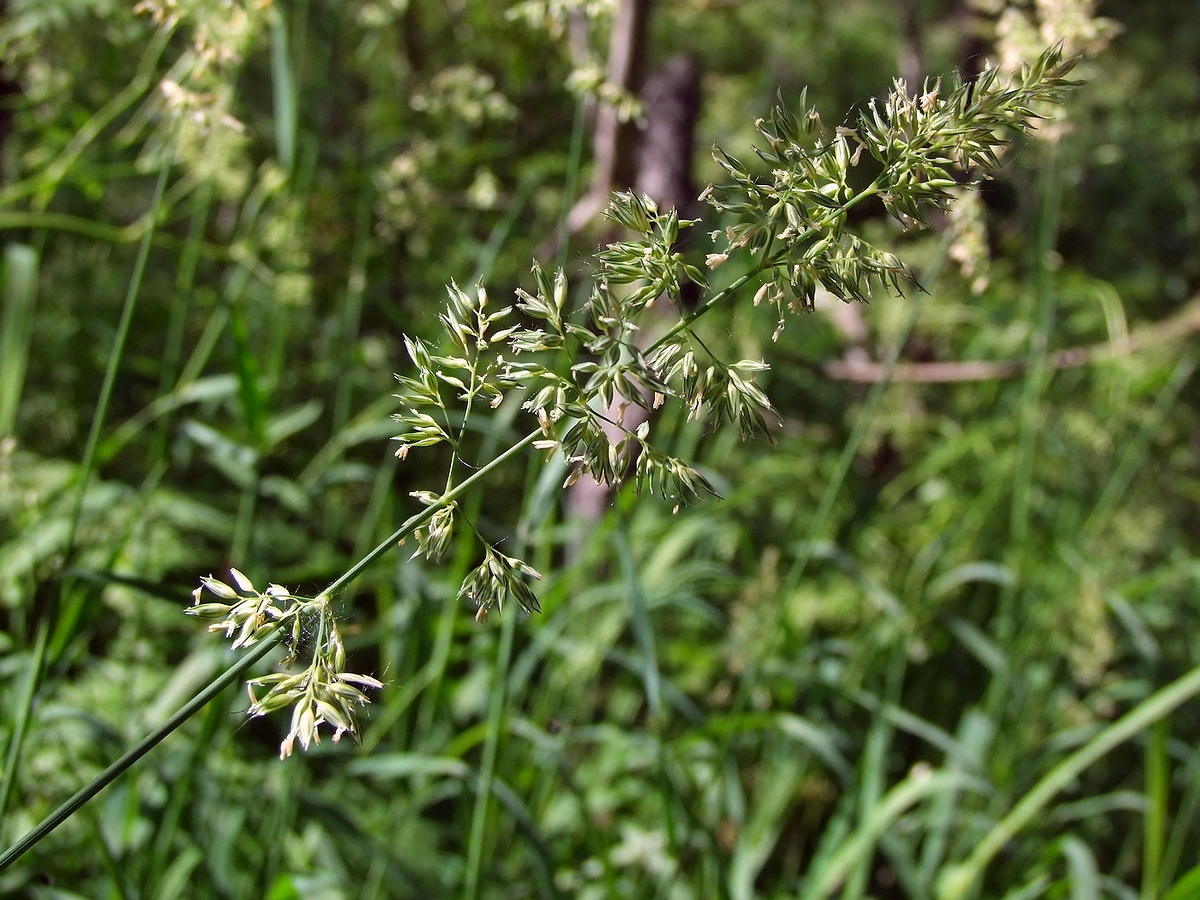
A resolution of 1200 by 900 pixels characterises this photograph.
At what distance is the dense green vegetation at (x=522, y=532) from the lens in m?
1.45

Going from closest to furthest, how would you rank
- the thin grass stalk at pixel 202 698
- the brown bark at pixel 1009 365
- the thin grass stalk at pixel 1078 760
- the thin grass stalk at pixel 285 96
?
the thin grass stalk at pixel 202 698
the thin grass stalk at pixel 1078 760
the thin grass stalk at pixel 285 96
the brown bark at pixel 1009 365

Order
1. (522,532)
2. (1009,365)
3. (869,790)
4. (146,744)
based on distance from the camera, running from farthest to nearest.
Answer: (1009,365)
(869,790)
(522,532)
(146,744)

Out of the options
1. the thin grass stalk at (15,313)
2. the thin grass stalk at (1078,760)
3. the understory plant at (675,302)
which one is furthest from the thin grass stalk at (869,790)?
the thin grass stalk at (15,313)

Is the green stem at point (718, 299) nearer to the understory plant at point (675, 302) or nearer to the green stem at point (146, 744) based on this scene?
the understory plant at point (675, 302)

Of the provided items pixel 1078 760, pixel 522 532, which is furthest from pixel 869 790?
pixel 522 532

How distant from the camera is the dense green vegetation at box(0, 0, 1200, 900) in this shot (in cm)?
145

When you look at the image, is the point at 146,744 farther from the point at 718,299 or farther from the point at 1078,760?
the point at 1078,760

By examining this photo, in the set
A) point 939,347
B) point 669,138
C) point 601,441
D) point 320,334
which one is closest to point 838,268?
point 601,441

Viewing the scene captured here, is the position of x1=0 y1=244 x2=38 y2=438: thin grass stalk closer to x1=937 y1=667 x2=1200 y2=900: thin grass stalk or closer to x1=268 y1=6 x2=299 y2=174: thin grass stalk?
x1=268 y1=6 x2=299 y2=174: thin grass stalk

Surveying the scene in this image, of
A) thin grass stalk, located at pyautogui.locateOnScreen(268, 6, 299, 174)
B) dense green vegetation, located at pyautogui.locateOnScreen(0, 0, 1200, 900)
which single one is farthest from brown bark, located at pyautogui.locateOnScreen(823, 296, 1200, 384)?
thin grass stalk, located at pyautogui.locateOnScreen(268, 6, 299, 174)

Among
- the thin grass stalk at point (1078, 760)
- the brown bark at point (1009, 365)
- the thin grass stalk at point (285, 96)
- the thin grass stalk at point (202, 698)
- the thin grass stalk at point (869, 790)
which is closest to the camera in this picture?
the thin grass stalk at point (202, 698)

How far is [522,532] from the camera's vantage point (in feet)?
4.83

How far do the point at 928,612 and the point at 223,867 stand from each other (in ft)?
5.39

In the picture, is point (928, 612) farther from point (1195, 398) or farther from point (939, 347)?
point (1195, 398)
